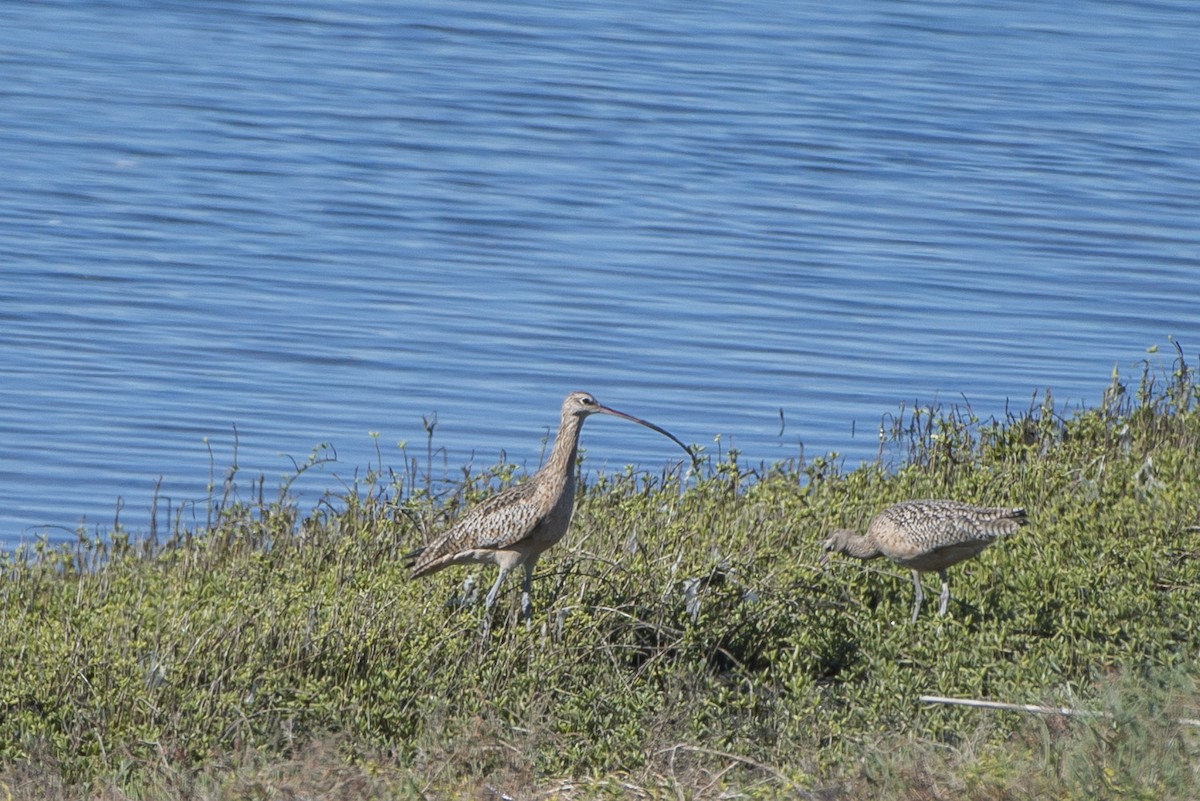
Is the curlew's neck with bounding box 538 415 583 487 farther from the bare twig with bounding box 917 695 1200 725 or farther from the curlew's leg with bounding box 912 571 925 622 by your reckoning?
the bare twig with bounding box 917 695 1200 725

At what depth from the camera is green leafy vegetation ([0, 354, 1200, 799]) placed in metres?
6.38

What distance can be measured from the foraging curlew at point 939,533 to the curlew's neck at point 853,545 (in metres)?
0.07

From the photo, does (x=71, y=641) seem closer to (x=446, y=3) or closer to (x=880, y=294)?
(x=880, y=294)

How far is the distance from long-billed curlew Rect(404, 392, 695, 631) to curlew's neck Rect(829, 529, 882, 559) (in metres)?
1.07

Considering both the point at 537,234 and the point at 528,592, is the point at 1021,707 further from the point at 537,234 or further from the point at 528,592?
the point at 537,234

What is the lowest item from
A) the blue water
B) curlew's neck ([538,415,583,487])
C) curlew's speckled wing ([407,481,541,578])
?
curlew's speckled wing ([407,481,541,578])

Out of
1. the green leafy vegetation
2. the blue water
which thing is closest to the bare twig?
the green leafy vegetation

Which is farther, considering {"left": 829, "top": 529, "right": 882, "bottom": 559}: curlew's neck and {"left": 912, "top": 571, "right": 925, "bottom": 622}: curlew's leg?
{"left": 829, "top": 529, "right": 882, "bottom": 559}: curlew's neck

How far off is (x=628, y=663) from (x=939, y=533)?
1.39 metres

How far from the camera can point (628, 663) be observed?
25.3 ft

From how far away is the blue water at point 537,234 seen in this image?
46.8 feet

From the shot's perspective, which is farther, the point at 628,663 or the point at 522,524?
the point at 522,524

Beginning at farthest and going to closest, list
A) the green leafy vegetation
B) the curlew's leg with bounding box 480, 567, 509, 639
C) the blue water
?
the blue water, the curlew's leg with bounding box 480, 567, 509, 639, the green leafy vegetation

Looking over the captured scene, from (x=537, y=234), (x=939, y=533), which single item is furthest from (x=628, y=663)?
(x=537, y=234)
